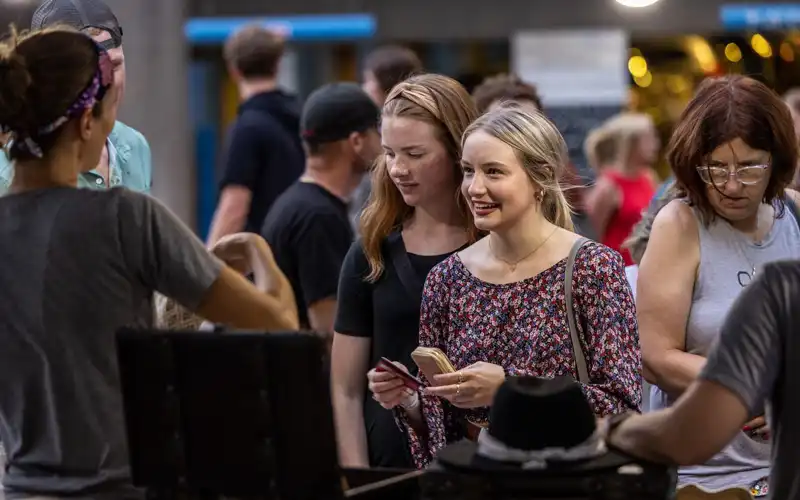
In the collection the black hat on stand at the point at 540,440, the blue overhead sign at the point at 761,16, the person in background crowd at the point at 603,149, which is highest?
the blue overhead sign at the point at 761,16

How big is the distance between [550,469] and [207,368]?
2.22ft

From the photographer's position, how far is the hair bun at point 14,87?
8.29ft

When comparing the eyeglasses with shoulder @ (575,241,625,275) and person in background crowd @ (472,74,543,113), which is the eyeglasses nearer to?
shoulder @ (575,241,625,275)

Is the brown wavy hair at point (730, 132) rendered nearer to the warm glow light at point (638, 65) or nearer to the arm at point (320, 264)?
the arm at point (320, 264)

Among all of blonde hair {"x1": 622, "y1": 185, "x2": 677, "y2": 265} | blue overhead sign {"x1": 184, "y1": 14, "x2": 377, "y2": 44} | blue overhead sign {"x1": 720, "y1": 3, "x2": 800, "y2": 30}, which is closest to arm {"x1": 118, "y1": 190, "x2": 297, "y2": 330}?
blonde hair {"x1": 622, "y1": 185, "x2": 677, "y2": 265}

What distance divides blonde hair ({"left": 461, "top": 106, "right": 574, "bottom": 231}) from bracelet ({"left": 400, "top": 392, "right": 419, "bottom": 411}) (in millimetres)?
595

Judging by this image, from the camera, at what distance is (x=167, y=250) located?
250 cm

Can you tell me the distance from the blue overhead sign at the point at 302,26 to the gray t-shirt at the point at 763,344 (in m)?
9.17

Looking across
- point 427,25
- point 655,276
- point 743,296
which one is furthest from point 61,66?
point 427,25

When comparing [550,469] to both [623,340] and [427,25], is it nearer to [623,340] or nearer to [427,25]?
[623,340]

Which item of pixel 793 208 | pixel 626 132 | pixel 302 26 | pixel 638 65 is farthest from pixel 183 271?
pixel 638 65

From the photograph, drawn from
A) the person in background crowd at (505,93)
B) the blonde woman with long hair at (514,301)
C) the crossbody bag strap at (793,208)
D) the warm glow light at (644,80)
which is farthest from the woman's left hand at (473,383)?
the warm glow light at (644,80)

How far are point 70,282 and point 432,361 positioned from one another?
3.34 ft

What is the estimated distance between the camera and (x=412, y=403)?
139 inches
